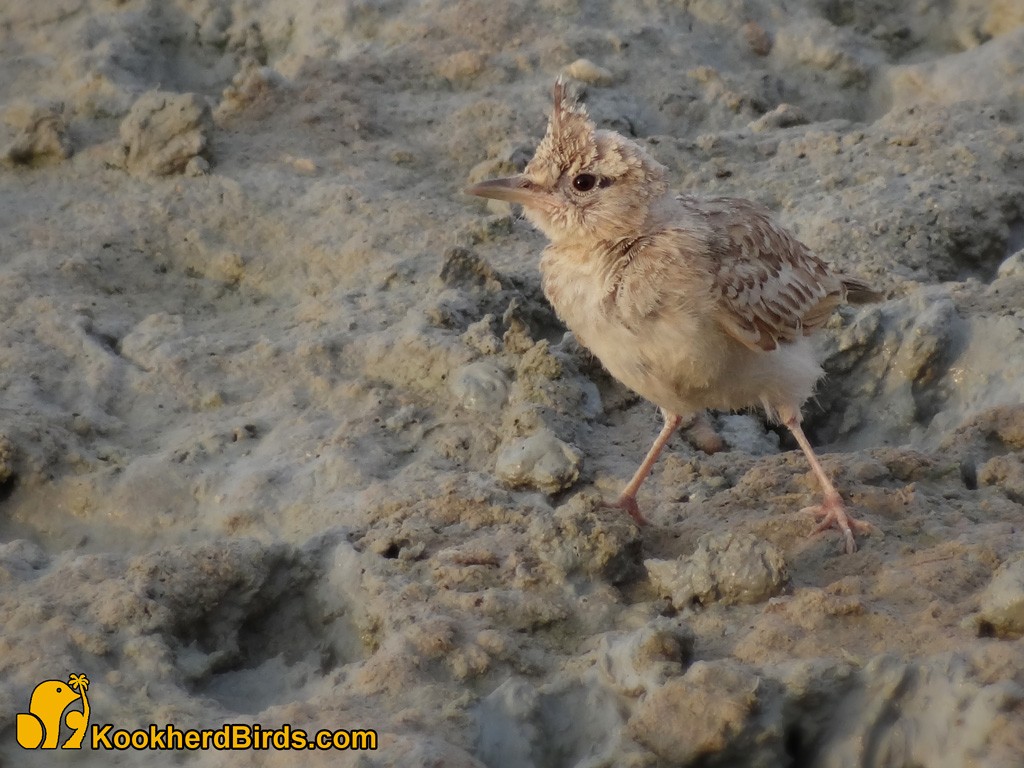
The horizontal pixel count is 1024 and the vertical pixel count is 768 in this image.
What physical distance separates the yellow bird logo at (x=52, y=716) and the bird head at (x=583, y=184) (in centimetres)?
223

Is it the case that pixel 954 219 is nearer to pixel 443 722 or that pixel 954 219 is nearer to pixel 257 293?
pixel 257 293

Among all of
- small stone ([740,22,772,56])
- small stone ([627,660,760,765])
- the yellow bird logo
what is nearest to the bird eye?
small stone ([627,660,760,765])

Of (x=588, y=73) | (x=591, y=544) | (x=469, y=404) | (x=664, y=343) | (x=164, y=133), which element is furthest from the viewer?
(x=588, y=73)

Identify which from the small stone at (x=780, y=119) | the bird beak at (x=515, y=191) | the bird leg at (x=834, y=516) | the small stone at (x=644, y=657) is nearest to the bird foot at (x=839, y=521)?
the bird leg at (x=834, y=516)

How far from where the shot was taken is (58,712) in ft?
11.0

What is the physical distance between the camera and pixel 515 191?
15.2 feet

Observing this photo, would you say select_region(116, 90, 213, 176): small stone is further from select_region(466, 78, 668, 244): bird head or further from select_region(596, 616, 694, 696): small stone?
select_region(596, 616, 694, 696): small stone

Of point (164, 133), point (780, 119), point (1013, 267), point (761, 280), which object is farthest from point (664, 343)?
point (164, 133)

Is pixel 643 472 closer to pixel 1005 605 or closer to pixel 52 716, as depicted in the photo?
pixel 1005 605

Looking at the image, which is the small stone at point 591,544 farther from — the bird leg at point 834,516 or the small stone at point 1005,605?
the small stone at point 1005,605

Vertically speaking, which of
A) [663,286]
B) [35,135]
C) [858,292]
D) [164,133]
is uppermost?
[663,286]

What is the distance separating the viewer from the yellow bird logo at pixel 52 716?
3.27 m

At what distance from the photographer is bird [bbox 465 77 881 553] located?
13.9ft

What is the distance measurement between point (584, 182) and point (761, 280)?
29.4 inches
